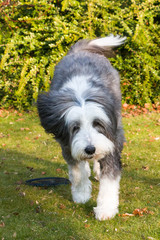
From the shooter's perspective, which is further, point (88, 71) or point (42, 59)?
point (42, 59)

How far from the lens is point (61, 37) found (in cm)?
858

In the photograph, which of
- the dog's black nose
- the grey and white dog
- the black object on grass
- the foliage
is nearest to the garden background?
the foliage

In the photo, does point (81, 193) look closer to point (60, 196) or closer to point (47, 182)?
point (60, 196)

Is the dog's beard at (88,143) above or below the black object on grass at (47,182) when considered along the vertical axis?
above

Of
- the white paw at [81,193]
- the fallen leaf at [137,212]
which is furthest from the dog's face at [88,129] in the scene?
the white paw at [81,193]

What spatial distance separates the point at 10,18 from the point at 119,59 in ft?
9.25

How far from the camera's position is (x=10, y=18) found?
8938 mm

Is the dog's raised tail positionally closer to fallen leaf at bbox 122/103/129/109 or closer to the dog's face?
the dog's face

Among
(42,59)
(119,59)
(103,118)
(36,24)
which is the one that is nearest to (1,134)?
(42,59)

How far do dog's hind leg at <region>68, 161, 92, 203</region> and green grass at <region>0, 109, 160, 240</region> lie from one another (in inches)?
3.2

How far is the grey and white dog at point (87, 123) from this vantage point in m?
3.32

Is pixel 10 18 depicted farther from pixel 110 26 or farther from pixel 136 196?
pixel 136 196

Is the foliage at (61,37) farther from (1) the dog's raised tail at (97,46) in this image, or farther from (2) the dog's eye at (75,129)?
(2) the dog's eye at (75,129)

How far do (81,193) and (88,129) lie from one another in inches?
44.0
